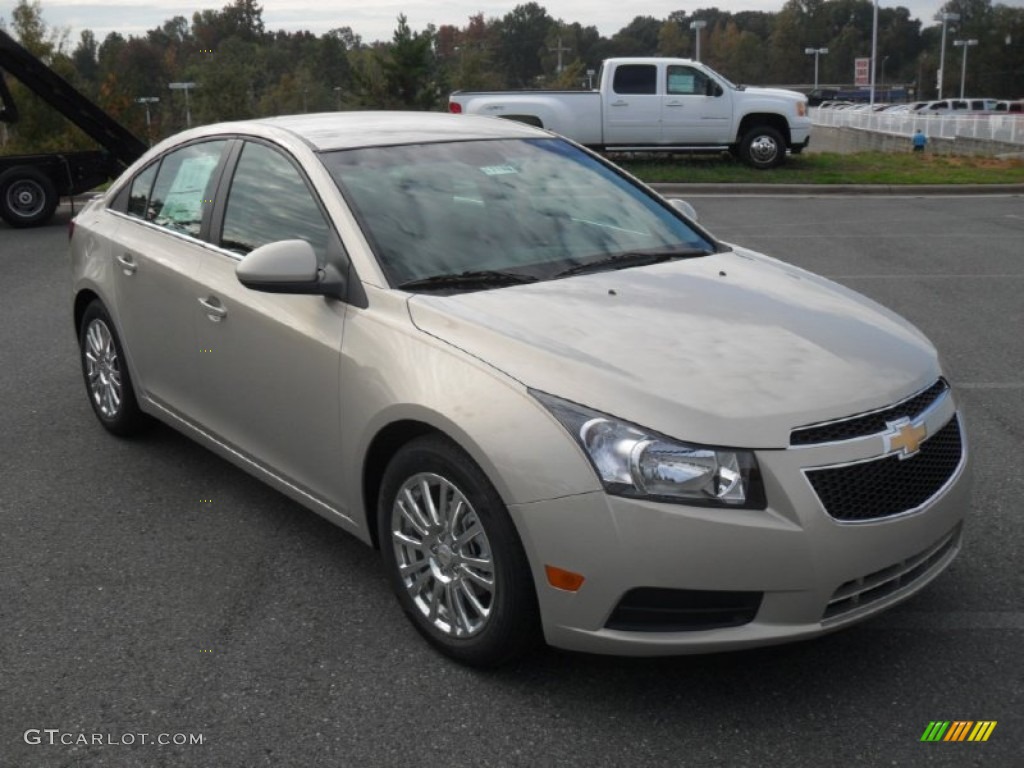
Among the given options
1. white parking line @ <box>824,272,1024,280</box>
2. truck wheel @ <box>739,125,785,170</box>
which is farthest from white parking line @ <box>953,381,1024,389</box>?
truck wheel @ <box>739,125,785,170</box>

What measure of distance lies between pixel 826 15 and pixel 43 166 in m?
172

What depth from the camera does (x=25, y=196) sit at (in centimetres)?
1525

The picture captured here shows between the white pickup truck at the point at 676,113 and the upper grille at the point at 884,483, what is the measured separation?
725 inches

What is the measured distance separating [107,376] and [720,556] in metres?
3.80

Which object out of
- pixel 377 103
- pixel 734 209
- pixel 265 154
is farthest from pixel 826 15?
pixel 265 154

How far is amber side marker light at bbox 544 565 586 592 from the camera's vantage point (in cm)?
311

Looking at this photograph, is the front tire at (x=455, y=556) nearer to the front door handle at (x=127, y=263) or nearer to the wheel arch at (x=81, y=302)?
the front door handle at (x=127, y=263)

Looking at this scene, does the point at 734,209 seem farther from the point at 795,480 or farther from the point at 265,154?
the point at 795,480

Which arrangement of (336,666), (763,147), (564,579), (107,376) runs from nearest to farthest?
(564,579)
(336,666)
(107,376)
(763,147)

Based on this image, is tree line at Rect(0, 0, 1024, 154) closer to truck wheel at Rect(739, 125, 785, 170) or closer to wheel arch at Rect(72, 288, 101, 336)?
truck wheel at Rect(739, 125, 785, 170)

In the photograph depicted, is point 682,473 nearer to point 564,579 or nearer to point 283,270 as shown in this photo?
point 564,579

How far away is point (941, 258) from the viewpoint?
37.9ft

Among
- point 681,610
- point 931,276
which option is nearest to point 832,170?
point 931,276

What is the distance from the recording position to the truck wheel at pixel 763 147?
21469 mm
